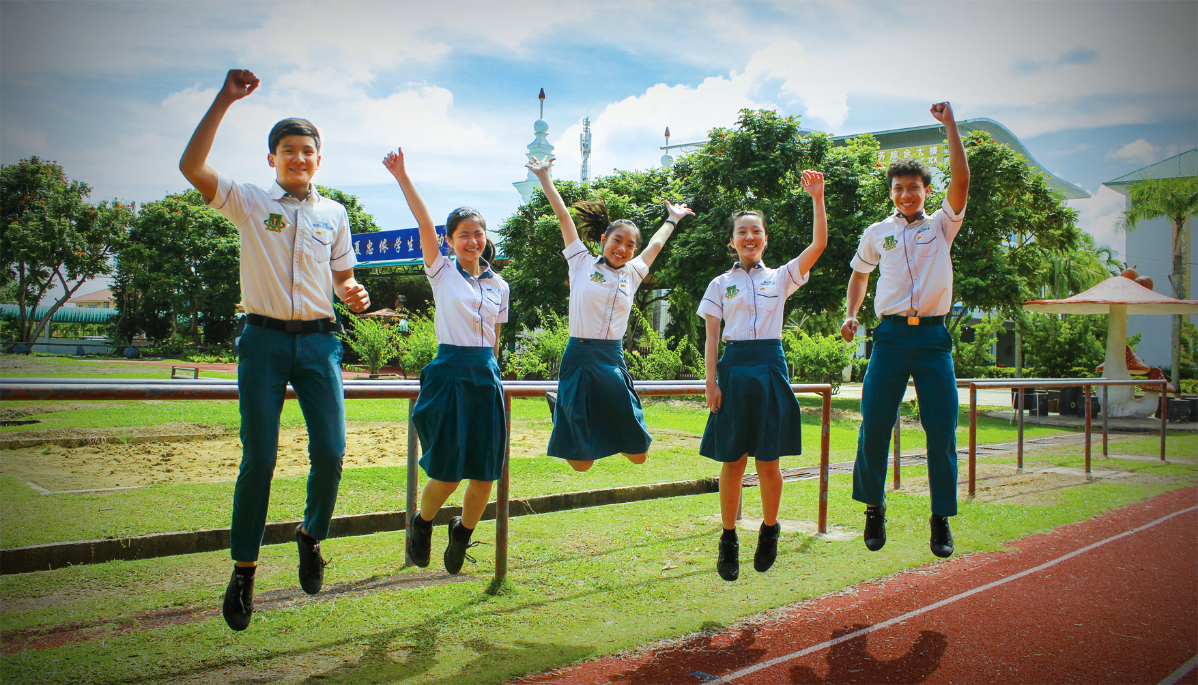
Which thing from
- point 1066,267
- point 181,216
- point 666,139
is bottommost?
point 1066,267

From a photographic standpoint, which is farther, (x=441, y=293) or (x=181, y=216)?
(x=181, y=216)

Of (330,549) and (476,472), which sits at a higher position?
(476,472)

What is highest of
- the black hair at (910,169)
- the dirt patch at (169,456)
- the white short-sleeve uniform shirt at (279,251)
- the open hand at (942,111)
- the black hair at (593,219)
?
the open hand at (942,111)

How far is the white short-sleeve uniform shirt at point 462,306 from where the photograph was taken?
3695 mm

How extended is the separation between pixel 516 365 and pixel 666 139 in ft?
136

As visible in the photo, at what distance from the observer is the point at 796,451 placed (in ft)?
13.6

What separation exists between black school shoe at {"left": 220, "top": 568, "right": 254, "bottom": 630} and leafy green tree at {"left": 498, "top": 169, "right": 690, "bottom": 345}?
23.1m

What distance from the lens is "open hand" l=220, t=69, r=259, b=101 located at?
2.77 metres

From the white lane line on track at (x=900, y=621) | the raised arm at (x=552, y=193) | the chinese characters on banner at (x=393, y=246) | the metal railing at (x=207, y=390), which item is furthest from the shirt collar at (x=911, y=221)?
the chinese characters on banner at (x=393, y=246)

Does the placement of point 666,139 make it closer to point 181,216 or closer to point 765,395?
point 181,216

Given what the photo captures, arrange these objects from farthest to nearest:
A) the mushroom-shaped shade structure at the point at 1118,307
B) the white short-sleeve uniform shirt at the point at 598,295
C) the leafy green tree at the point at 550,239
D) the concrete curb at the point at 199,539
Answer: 1. the leafy green tree at the point at 550,239
2. the mushroom-shaped shade structure at the point at 1118,307
3. the concrete curb at the point at 199,539
4. the white short-sleeve uniform shirt at the point at 598,295

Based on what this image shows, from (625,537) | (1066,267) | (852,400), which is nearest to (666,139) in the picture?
(1066,267)

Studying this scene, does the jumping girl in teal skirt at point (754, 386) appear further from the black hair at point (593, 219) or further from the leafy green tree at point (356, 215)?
the leafy green tree at point (356, 215)

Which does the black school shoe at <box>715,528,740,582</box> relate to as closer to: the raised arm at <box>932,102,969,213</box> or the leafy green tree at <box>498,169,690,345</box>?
the raised arm at <box>932,102,969,213</box>
